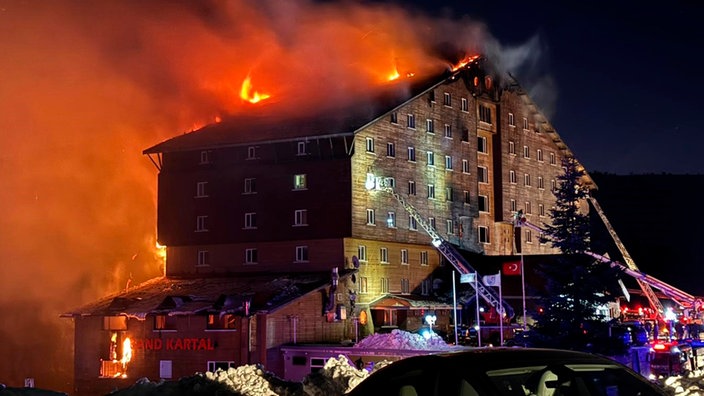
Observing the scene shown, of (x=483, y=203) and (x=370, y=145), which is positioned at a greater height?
(x=370, y=145)

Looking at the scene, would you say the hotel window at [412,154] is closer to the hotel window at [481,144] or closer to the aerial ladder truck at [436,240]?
the aerial ladder truck at [436,240]

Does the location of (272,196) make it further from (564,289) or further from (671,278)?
(671,278)

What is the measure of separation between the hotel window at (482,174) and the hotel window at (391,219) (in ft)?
40.4

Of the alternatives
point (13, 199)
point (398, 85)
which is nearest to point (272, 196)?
point (398, 85)

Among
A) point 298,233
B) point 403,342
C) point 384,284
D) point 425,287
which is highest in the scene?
point 298,233

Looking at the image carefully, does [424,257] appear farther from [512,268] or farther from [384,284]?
[512,268]

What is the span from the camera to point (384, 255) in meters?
59.4

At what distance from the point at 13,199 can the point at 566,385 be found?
75790 millimetres

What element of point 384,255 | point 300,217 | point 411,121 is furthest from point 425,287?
point 411,121

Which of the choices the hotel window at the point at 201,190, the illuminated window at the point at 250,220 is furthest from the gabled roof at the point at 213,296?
the hotel window at the point at 201,190

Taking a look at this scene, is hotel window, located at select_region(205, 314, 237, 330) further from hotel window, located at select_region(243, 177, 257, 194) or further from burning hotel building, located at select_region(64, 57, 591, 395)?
hotel window, located at select_region(243, 177, 257, 194)

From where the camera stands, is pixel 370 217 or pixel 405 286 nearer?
pixel 370 217

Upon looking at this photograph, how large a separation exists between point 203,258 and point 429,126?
19207 millimetres

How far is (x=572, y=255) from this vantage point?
132 feet
